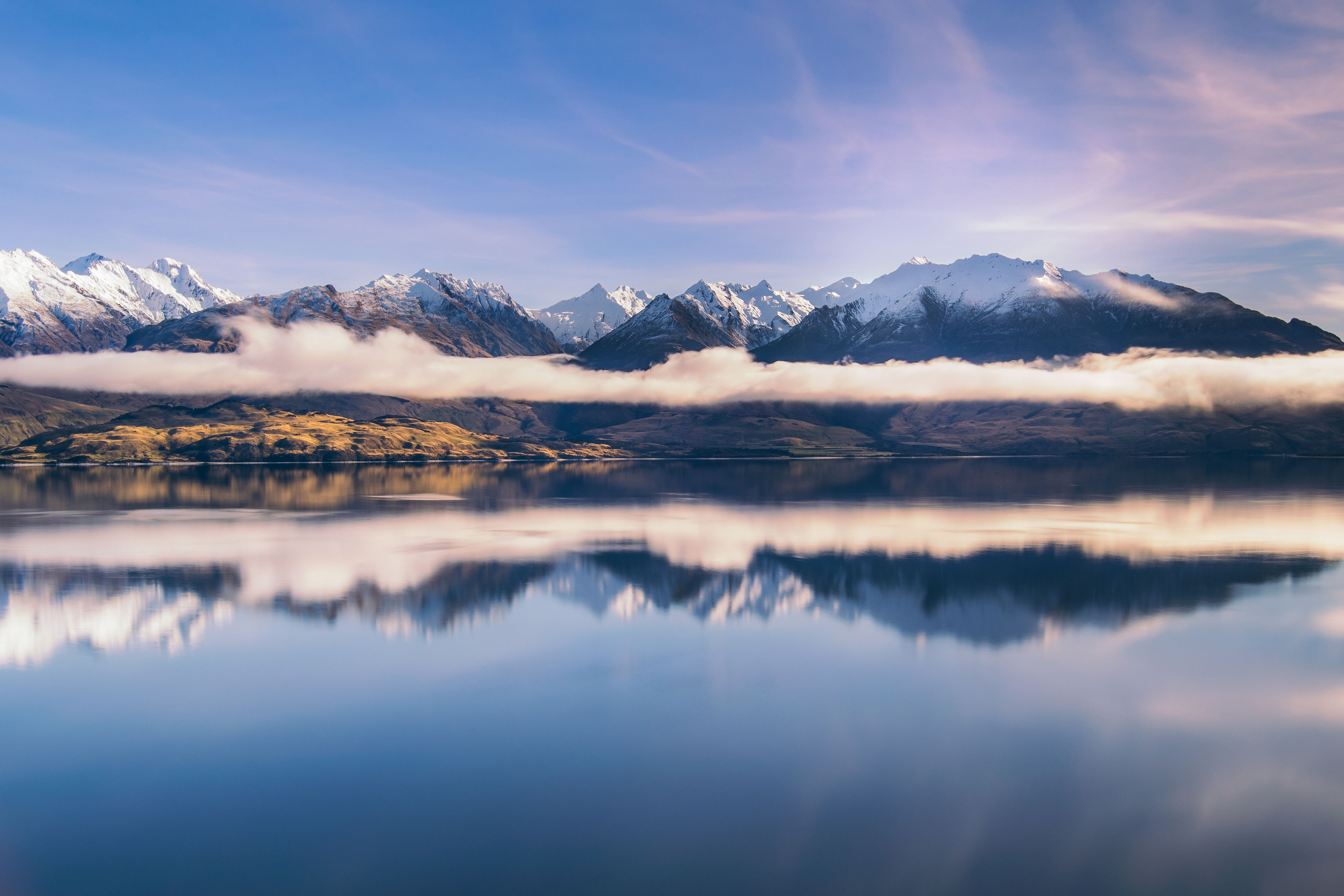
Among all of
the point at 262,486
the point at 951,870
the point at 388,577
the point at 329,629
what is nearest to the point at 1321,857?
the point at 951,870

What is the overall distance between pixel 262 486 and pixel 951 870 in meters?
174

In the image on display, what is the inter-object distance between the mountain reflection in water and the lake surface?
0.63m

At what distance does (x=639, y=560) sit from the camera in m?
73.1

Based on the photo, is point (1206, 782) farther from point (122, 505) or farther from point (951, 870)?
point (122, 505)

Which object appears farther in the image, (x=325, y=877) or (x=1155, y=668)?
(x=1155, y=668)

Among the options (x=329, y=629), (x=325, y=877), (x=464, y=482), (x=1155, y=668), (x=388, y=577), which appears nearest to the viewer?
(x=325, y=877)

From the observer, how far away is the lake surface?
70.8ft

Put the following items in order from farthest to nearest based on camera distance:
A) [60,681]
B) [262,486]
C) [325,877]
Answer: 1. [262,486]
2. [60,681]
3. [325,877]

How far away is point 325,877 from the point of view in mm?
20578

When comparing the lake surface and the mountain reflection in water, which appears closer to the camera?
the lake surface

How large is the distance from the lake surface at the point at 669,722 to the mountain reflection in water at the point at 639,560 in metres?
0.63

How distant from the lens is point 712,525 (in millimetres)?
102125

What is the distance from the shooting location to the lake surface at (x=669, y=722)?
21.6m

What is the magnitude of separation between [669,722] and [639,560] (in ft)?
136
